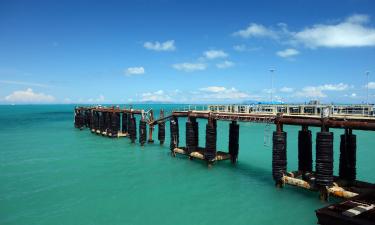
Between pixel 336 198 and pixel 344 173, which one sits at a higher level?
pixel 344 173

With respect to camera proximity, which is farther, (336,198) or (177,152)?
(177,152)

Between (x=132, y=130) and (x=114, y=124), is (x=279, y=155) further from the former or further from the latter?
(x=114, y=124)

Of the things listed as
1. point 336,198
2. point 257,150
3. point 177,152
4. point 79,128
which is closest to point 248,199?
point 336,198

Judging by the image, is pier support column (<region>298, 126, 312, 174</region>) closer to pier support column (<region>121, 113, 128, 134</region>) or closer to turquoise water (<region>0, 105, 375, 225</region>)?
turquoise water (<region>0, 105, 375, 225</region>)

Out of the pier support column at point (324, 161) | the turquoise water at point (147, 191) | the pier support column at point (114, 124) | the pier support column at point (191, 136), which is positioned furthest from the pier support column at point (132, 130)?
the pier support column at point (324, 161)

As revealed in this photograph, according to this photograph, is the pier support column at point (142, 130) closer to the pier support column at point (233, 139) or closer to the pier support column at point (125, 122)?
the pier support column at point (125, 122)

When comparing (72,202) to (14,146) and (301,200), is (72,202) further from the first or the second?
(14,146)
